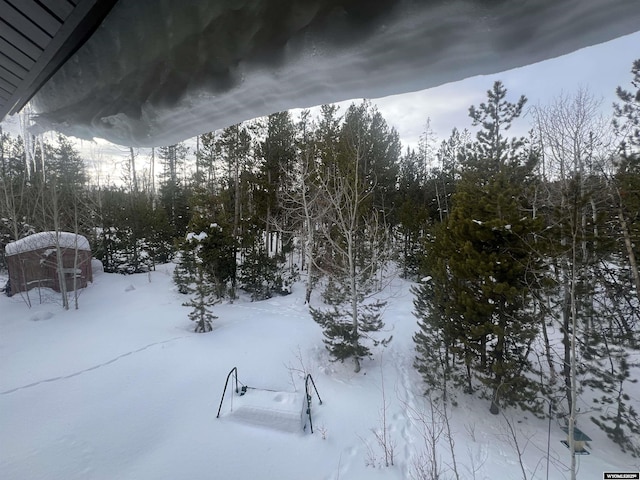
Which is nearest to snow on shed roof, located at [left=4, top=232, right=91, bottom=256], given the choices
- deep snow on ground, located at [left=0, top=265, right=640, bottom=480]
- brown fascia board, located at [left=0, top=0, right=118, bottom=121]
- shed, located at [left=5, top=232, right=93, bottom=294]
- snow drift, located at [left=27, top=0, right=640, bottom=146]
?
shed, located at [left=5, top=232, right=93, bottom=294]

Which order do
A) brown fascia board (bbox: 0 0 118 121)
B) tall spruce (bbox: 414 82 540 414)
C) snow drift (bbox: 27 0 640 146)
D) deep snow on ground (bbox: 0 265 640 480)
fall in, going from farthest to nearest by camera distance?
tall spruce (bbox: 414 82 540 414) → deep snow on ground (bbox: 0 265 640 480) → brown fascia board (bbox: 0 0 118 121) → snow drift (bbox: 27 0 640 146)

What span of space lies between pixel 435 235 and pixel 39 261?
61.6ft

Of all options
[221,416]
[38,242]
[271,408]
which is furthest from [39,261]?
[271,408]

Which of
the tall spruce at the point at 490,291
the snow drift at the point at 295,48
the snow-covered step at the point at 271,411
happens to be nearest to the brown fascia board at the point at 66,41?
the snow drift at the point at 295,48

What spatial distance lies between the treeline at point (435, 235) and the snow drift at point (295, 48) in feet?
3.25

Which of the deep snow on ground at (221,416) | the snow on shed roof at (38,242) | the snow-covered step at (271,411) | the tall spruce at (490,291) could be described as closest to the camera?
the deep snow on ground at (221,416)

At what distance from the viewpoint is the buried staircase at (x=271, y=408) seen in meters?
5.63

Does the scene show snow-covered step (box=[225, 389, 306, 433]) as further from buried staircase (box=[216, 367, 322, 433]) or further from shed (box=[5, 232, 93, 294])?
shed (box=[5, 232, 93, 294])

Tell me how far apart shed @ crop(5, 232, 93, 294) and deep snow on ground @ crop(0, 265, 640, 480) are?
147 inches

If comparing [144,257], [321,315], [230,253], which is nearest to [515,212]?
[321,315]

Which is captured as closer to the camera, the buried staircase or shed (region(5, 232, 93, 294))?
the buried staircase

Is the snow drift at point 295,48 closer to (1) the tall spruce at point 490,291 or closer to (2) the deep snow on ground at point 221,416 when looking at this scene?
(2) the deep snow on ground at point 221,416

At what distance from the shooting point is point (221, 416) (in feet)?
19.0

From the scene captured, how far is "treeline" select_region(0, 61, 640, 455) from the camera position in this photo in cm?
601
